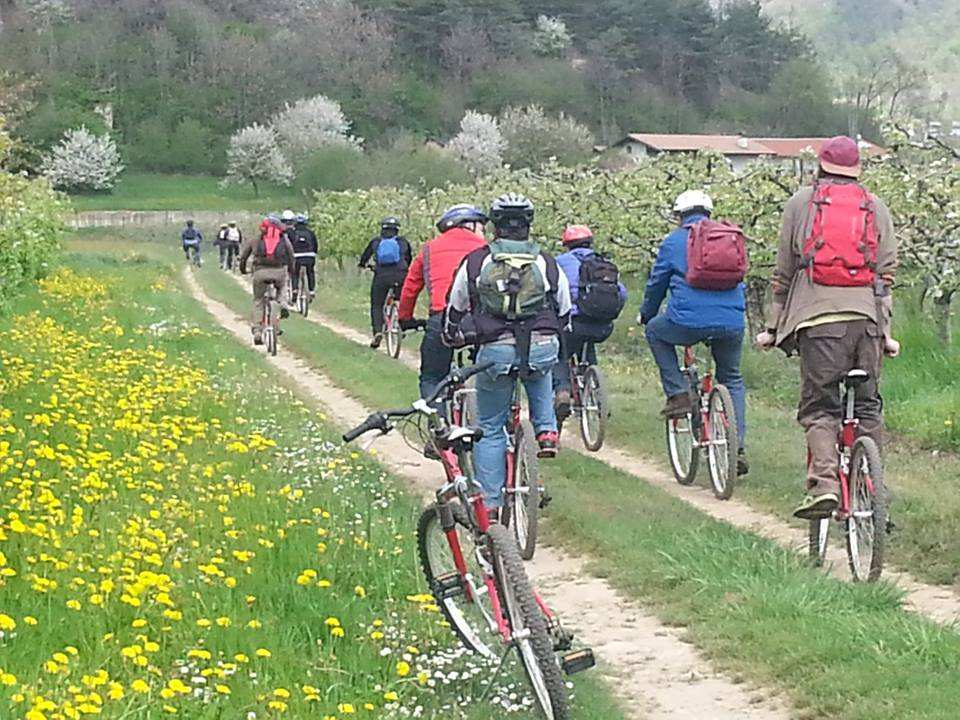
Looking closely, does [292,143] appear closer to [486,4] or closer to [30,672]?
[486,4]

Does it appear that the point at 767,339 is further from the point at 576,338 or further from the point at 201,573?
the point at 576,338

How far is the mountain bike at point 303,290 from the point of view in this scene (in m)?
25.5

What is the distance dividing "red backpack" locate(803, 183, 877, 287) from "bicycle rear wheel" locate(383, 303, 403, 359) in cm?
1142

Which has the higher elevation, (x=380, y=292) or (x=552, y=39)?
(x=552, y=39)

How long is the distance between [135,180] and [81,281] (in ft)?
224

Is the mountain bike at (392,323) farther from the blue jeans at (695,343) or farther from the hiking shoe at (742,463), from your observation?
the hiking shoe at (742,463)

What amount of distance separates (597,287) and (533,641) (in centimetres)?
647

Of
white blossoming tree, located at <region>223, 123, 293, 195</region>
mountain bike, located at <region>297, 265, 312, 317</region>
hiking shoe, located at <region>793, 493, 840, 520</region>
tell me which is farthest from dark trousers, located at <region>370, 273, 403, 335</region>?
white blossoming tree, located at <region>223, 123, 293, 195</region>

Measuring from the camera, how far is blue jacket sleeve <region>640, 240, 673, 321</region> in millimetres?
9500

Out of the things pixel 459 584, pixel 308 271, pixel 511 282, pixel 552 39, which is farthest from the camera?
pixel 552 39

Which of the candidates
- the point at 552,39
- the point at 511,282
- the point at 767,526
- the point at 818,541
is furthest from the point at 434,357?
the point at 552,39

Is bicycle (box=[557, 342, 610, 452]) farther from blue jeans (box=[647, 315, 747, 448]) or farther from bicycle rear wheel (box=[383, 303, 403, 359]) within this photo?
bicycle rear wheel (box=[383, 303, 403, 359])

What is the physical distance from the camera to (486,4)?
112500 mm

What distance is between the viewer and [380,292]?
60.2ft
